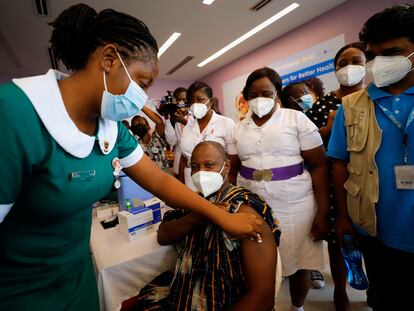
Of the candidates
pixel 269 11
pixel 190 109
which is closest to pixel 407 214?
pixel 190 109

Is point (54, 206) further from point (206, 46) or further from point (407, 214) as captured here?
point (206, 46)

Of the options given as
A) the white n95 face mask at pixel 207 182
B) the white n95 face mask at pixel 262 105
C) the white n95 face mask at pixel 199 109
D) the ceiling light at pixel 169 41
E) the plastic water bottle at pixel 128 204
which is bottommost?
the plastic water bottle at pixel 128 204

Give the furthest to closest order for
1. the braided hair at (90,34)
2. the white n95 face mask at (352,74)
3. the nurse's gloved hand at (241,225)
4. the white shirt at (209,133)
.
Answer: the white shirt at (209,133) < the white n95 face mask at (352,74) < the nurse's gloved hand at (241,225) < the braided hair at (90,34)

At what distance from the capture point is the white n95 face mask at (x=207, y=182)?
43.3 inches

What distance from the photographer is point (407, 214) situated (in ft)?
2.87

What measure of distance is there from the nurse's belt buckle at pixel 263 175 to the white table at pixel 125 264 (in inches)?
24.8

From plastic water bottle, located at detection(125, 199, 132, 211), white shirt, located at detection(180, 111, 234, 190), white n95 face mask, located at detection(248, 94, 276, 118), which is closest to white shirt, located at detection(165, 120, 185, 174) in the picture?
white shirt, located at detection(180, 111, 234, 190)

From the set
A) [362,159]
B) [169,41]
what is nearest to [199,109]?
[362,159]

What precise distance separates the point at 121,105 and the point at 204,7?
3.19 meters

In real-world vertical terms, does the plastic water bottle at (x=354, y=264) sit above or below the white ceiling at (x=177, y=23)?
below

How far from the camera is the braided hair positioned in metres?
0.65

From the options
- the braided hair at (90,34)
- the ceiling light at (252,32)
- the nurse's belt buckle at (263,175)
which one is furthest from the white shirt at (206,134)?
the ceiling light at (252,32)

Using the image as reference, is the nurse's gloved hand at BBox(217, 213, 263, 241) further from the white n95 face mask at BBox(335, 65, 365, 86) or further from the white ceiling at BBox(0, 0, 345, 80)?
the white ceiling at BBox(0, 0, 345, 80)

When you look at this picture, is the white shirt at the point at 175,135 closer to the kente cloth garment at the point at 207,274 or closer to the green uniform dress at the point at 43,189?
the kente cloth garment at the point at 207,274
